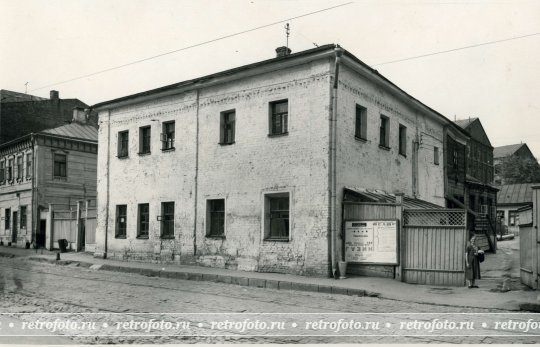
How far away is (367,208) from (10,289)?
10.8m

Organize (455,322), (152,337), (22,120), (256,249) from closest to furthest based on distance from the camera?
(152,337), (455,322), (256,249), (22,120)

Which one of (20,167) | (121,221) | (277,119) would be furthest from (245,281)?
(20,167)

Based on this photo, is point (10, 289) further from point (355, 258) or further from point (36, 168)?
point (36, 168)

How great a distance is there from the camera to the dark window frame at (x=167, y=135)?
20.5 meters

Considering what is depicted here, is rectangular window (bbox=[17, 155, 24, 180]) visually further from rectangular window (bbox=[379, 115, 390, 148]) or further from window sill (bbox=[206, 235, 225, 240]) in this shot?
rectangular window (bbox=[379, 115, 390, 148])

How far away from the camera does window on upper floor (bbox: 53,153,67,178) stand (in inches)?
1253

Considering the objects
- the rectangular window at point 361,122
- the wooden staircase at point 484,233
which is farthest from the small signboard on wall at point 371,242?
the wooden staircase at point 484,233

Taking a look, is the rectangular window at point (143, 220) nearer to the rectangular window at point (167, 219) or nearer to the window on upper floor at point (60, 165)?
the rectangular window at point (167, 219)

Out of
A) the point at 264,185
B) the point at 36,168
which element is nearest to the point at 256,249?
the point at 264,185

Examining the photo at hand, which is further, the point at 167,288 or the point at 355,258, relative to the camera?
the point at 355,258

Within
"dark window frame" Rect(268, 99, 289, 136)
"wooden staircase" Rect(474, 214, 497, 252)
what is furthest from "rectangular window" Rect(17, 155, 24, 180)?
"wooden staircase" Rect(474, 214, 497, 252)

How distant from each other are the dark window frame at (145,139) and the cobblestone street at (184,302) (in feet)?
26.3

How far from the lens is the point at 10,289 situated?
13.2 meters

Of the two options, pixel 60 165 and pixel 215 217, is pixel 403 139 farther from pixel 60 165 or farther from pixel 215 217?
pixel 60 165
